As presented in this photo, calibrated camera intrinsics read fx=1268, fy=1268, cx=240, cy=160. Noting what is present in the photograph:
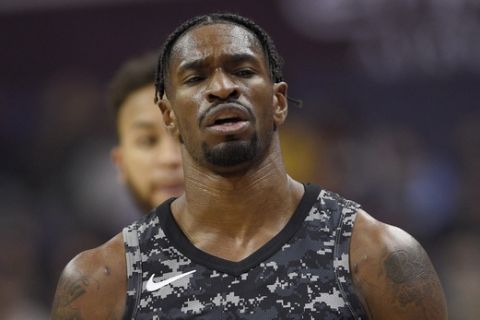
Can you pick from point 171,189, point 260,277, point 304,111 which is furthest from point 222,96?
point 304,111

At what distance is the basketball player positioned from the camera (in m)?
6.04

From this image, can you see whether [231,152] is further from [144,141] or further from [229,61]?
[144,141]

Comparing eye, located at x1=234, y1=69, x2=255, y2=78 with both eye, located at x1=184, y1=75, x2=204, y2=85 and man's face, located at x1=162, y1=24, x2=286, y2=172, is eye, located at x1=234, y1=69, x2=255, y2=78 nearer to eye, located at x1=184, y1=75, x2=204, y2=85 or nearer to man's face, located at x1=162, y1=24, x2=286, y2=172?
man's face, located at x1=162, y1=24, x2=286, y2=172

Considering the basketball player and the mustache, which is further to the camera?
the basketball player

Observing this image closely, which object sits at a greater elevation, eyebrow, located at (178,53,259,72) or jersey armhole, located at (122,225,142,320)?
eyebrow, located at (178,53,259,72)

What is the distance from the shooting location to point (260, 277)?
3.91 meters

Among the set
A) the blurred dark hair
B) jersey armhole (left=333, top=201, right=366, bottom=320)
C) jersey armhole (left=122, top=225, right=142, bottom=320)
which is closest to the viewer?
jersey armhole (left=333, top=201, right=366, bottom=320)

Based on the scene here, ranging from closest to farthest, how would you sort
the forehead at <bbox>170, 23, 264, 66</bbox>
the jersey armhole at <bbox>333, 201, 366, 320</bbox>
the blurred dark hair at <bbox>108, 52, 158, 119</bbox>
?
the jersey armhole at <bbox>333, 201, 366, 320</bbox>, the forehead at <bbox>170, 23, 264, 66</bbox>, the blurred dark hair at <bbox>108, 52, 158, 119</bbox>

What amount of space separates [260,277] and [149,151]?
7.53 feet

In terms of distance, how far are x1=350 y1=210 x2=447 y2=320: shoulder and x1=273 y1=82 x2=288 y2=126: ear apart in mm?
483

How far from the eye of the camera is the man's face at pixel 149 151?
6.03 metres

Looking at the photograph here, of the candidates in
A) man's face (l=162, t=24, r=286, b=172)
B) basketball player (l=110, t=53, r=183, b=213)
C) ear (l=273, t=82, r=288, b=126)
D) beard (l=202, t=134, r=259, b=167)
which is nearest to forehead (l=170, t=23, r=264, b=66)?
man's face (l=162, t=24, r=286, b=172)

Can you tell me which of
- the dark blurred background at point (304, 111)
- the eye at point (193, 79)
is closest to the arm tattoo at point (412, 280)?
the eye at point (193, 79)

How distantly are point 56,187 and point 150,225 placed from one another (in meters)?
→ 5.90
